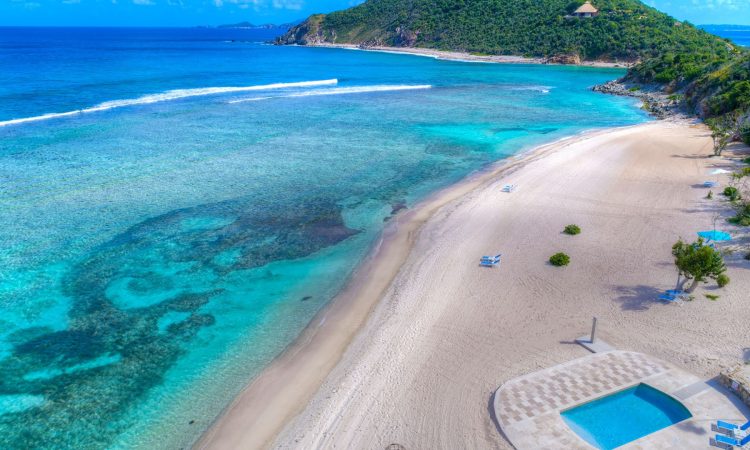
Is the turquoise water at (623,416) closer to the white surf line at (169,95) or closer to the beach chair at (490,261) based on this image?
the beach chair at (490,261)

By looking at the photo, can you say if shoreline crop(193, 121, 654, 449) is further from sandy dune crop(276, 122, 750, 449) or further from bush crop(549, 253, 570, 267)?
bush crop(549, 253, 570, 267)

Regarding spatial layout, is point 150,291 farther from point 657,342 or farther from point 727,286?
point 727,286

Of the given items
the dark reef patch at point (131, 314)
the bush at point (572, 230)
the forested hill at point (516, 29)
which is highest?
the forested hill at point (516, 29)

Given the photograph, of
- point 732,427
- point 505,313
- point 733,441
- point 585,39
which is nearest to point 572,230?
point 505,313

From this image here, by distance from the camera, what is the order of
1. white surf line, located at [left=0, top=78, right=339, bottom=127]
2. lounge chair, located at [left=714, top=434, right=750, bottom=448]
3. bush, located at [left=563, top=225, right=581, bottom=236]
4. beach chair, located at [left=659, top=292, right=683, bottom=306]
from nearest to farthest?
1. lounge chair, located at [left=714, top=434, right=750, bottom=448]
2. beach chair, located at [left=659, top=292, right=683, bottom=306]
3. bush, located at [left=563, top=225, right=581, bottom=236]
4. white surf line, located at [left=0, top=78, right=339, bottom=127]

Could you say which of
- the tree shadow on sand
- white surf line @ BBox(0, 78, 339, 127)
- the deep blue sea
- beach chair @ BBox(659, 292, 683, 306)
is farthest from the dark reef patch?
white surf line @ BBox(0, 78, 339, 127)

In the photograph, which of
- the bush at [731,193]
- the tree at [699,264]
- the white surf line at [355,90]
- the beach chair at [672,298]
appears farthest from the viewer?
the white surf line at [355,90]

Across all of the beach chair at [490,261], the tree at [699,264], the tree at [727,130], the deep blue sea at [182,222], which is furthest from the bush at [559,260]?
the tree at [727,130]
